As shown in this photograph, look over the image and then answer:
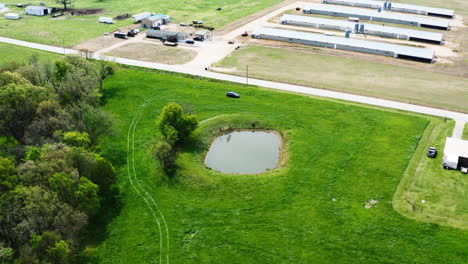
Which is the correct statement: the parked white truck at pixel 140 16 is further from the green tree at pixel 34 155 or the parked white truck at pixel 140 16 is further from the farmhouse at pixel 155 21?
the green tree at pixel 34 155

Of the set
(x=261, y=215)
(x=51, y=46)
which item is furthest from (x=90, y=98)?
(x=51, y=46)

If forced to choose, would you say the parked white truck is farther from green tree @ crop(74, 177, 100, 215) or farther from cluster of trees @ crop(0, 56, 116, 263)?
green tree @ crop(74, 177, 100, 215)

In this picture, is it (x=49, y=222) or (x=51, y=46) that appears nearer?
(x=49, y=222)

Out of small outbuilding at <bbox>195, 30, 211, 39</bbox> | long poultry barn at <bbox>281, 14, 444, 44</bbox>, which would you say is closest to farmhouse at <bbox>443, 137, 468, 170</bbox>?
long poultry barn at <bbox>281, 14, 444, 44</bbox>

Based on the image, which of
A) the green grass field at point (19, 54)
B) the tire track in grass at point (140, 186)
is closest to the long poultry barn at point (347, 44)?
the tire track in grass at point (140, 186)

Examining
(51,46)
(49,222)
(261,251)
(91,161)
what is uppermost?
(51,46)

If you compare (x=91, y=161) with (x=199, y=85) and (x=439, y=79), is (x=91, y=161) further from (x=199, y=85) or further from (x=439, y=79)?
(x=439, y=79)

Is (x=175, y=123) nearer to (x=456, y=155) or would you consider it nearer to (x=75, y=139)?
(x=75, y=139)

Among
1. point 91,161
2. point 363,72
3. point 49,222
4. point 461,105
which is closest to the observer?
point 49,222
